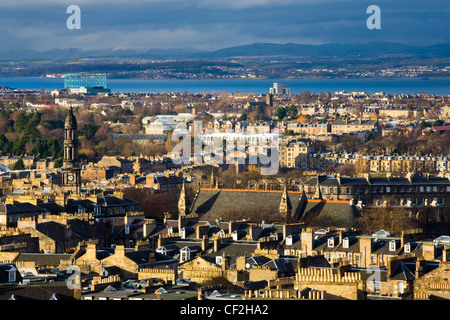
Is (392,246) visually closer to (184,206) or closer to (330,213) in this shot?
(330,213)

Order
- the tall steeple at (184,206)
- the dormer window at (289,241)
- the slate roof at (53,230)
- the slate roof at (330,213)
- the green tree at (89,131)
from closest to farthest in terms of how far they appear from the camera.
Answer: the dormer window at (289,241) < the slate roof at (53,230) < the slate roof at (330,213) < the tall steeple at (184,206) < the green tree at (89,131)

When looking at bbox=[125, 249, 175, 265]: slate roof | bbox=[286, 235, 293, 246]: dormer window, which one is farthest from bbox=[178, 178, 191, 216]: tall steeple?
bbox=[125, 249, 175, 265]: slate roof

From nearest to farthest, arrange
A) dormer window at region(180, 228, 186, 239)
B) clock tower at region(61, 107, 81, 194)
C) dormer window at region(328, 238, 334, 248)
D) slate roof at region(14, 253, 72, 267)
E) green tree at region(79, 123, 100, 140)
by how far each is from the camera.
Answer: slate roof at region(14, 253, 72, 267) → dormer window at region(328, 238, 334, 248) → dormer window at region(180, 228, 186, 239) → clock tower at region(61, 107, 81, 194) → green tree at region(79, 123, 100, 140)

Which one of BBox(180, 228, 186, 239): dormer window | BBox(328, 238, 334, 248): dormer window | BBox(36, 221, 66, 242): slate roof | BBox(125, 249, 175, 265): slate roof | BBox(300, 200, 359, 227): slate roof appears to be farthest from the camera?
BBox(300, 200, 359, 227): slate roof

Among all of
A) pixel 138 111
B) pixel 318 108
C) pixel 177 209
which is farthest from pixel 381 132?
pixel 177 209

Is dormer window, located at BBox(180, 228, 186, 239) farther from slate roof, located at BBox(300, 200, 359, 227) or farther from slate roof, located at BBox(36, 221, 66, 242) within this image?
slate roof, located at BBox(300, 200, 359, 227)

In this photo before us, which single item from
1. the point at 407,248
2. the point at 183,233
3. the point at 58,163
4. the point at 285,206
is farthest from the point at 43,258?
the point at 58,163

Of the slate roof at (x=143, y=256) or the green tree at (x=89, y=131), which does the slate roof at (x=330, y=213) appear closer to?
the slate roof at (x=143, y=256)

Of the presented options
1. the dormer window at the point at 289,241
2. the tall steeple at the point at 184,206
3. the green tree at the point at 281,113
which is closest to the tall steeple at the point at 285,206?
the tall steeple at the point at 184,206

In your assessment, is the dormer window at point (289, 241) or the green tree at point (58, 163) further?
the green tree at point (58, 163)
